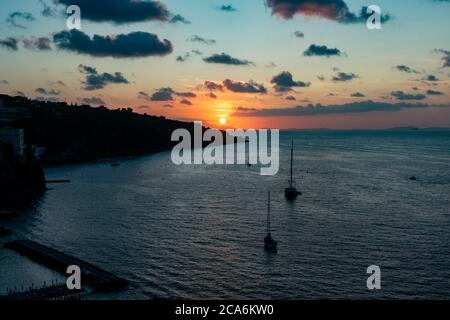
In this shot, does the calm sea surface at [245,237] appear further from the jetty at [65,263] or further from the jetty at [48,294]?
the jetty at [48,294]

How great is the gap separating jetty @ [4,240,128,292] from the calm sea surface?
122 cm

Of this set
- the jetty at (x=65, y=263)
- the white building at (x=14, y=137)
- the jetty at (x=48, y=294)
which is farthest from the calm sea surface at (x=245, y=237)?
the white building at (x=14, y=137)

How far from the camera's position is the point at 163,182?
118 m

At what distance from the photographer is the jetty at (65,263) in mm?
40062

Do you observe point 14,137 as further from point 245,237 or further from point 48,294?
point 48,294

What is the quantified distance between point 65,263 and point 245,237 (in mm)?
22298
